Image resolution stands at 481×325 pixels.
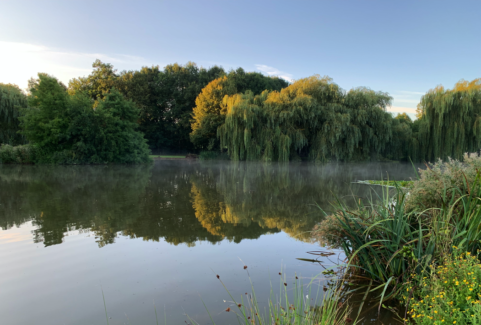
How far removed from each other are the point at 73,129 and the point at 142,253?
22.0m

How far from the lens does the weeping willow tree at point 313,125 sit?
26125 mm

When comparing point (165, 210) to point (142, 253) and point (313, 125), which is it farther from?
point (313, 125)

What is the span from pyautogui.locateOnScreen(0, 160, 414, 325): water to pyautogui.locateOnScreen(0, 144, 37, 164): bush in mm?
16141

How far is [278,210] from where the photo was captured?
326 inches

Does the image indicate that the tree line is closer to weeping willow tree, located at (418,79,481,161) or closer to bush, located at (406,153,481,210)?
weeping willow tree, located at (418,79,481,161)

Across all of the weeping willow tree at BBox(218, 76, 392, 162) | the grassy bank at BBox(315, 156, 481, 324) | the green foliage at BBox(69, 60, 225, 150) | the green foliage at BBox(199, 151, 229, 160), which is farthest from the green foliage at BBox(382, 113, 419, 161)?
the grassy bank at BBox(315, 156, 481, 324)

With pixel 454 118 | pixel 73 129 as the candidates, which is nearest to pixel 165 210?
pixel 73 129

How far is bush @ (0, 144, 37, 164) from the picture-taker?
22.9 m

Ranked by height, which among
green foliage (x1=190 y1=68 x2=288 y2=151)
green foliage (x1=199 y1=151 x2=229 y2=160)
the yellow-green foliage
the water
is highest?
green foliage (x1=190 y1=68 x2=288 y2=151)

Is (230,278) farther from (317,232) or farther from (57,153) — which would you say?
(57,153)

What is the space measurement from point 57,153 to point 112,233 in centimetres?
2090

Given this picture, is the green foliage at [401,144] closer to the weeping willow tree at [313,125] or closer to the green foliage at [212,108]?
the weeping willow tree at [313,125]

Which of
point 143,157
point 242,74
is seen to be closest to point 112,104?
point 143,157

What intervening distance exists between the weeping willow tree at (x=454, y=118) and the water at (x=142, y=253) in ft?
62.3
